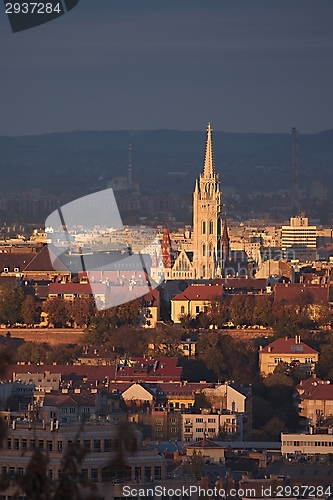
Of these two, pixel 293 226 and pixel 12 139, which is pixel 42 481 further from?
pixel 12 139

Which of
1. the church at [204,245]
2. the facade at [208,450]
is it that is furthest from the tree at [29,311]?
the facade at [208,450]

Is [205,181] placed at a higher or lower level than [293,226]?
lower

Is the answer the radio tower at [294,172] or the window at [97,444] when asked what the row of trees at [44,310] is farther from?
the radio tower at [294,172]

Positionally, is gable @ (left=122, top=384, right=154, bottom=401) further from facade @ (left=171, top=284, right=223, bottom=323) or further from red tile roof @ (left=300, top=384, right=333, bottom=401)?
facade @ (left=171, top=284, right=223, bottom=323)

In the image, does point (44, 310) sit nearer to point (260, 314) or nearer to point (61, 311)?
point (61, 311)

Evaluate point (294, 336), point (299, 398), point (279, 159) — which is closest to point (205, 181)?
point (294, 336)

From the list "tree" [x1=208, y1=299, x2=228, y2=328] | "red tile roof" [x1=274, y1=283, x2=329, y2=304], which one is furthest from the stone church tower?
"tree" [x1=208, y1=299, x2=228, y2=328]
